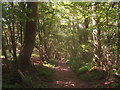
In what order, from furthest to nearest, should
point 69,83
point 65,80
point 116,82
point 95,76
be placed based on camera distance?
point 65,80, point 95,76, point 69,83, point 116,82

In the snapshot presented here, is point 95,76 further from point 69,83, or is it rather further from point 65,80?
point 65,80

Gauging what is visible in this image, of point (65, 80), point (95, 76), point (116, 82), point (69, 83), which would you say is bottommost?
point (65, 80)

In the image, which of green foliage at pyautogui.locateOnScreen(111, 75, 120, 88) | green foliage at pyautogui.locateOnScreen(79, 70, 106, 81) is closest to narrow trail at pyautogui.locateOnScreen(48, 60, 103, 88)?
green foliage at pyautogui.locateOnScreen(79, 70, 106, 81)

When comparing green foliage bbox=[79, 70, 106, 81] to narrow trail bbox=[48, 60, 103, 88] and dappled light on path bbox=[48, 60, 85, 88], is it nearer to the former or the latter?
narrow trail bbox=[48, 60, 103, 88]

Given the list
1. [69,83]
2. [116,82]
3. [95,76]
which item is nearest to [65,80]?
[69,83]

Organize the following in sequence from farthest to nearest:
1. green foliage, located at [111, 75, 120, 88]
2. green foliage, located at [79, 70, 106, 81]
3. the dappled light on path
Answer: green foliage, located at [79, 70, 106, 81], the dappled light on path, green foliage, located at [111, 75, 120, 88]

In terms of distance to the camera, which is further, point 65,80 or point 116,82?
point 65,80

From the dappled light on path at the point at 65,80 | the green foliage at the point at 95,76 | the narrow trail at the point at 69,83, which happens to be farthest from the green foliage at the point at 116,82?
the dappled light on path at the point at 65,80

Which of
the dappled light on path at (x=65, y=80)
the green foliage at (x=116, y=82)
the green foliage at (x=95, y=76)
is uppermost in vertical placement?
the green foliage at (x=116, y=82)

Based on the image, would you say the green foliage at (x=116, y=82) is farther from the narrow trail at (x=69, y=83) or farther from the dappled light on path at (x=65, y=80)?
the dappled light on path at (x=65, y=80)

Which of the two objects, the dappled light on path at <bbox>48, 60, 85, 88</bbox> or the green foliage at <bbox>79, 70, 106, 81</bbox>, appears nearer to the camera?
the dappled light on path at <bbox>48, 60, 85, 88</bbox>

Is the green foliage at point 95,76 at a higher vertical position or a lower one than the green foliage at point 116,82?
lower

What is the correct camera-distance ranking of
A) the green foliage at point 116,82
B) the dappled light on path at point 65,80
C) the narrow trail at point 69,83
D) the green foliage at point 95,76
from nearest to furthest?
1. the green foliage at point 116,82
2. the narrow trail at point 69,83
3. the dappled light on path at point 65,80
4. the green foliage at point 95,76

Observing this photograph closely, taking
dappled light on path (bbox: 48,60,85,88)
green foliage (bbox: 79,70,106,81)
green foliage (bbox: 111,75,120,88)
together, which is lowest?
dappled light on path (bbox: 48,60,85,88)
